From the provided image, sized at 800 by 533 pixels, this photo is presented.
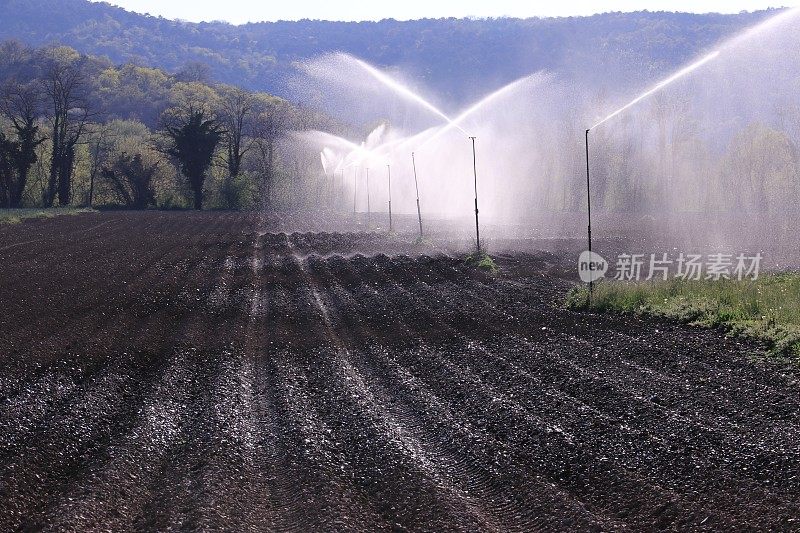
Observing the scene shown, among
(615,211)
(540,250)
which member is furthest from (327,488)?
(615,211)

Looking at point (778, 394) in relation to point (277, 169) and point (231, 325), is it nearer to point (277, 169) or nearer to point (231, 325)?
point (231, 325)

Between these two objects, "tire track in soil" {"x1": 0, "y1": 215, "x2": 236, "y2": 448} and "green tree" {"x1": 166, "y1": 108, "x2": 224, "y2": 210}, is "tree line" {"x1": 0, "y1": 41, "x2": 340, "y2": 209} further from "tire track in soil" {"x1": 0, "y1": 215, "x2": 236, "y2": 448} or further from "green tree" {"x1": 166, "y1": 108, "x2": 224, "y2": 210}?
"tire track in soil" {"x1": 0, "y1": 215, "x2": 236, "y2": 448}

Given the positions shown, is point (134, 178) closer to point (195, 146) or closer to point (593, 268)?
point (195, 146)

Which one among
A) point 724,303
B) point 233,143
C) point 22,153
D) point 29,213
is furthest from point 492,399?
point 233,143

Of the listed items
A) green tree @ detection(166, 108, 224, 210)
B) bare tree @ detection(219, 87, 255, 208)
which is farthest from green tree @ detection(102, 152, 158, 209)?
bare tree @ detection(219, 87, 255, 208)

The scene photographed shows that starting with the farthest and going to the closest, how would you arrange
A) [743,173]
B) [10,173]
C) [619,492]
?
1. [743,173]
2. [10,173]
3. [619,492]

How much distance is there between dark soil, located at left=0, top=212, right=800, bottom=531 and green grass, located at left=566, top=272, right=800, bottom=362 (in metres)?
0.56

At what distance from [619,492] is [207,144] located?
71866 mm

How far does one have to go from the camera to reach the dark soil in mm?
7020

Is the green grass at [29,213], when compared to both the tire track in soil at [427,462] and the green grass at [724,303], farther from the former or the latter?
the tire track in soil at [427,462]

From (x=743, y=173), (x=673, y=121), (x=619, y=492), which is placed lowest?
(x=619, y=492)

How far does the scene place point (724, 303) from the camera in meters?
16.0

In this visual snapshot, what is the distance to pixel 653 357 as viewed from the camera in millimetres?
12641

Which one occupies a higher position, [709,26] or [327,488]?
[709,26]
